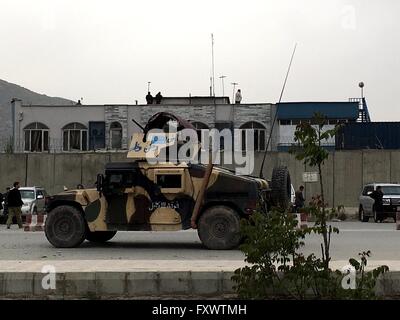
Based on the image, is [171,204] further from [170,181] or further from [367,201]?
[367,201]

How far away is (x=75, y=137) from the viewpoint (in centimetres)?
5022

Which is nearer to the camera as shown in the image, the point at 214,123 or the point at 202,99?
the point at 214,123

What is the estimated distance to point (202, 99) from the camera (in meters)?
53.9

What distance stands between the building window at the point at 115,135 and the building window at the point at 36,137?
4855 mm

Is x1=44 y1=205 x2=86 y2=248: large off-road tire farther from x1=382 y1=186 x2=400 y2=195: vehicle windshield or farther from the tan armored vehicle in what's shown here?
x1=382 y1=186 x2=400 y2=195: vehicle windshield

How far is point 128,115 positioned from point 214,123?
6.39m

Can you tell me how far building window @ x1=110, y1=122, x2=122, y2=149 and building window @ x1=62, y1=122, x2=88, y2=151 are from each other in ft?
Answer: 6.43

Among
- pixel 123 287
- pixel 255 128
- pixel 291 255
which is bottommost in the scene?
pixel 123 287

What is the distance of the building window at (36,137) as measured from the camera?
50147mm

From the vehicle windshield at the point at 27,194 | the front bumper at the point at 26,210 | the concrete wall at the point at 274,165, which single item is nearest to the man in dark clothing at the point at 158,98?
the concrete wall at the point at 274,165

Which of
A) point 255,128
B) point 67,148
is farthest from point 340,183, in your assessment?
point 67,148
